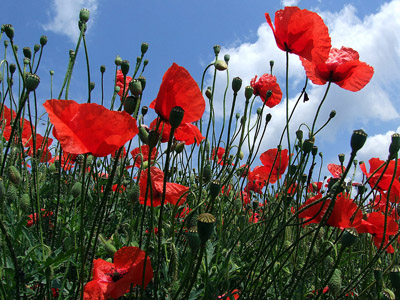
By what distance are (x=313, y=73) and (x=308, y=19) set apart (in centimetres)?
28

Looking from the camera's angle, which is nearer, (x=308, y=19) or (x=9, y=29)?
(x=308, y=19)

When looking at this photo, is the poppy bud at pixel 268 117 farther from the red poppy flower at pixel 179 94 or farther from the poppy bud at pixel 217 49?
the red poppy flower at pixel 179 94

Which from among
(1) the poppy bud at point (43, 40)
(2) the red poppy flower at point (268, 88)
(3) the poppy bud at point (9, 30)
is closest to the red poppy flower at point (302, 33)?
(2) the red poppy flower at point (268, 88)

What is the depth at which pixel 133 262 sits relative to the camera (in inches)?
51.4

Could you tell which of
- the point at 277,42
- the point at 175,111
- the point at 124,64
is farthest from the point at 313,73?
the point at 175,111

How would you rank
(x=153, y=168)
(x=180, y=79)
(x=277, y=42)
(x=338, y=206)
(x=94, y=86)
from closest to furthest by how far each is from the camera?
(x=180, y=79)
(x=338, y=206)
(x=153, y=168)
(x=277, y=42)
(x=94, y=86)

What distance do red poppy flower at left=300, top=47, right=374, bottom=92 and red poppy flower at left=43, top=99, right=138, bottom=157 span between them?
1.08 m

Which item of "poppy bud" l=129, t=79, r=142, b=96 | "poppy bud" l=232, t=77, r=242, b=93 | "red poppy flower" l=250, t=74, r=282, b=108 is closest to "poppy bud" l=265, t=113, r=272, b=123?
"red poppy flower" l=250, t=74, r=282, b=108

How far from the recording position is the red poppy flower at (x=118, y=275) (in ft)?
4.10

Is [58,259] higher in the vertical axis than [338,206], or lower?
lower

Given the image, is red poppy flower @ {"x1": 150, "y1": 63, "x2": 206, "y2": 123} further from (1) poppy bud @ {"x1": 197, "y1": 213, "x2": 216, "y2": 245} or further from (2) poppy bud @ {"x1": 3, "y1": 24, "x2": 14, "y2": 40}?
(2) poppy bud @ {"x1": 3, "y1": 24, "x2": 14, "y2": 40}

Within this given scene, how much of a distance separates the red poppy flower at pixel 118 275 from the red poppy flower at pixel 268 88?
159 cm

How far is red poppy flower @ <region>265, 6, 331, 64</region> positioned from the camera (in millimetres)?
1686

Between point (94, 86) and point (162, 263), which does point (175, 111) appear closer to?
point (162, 263)
